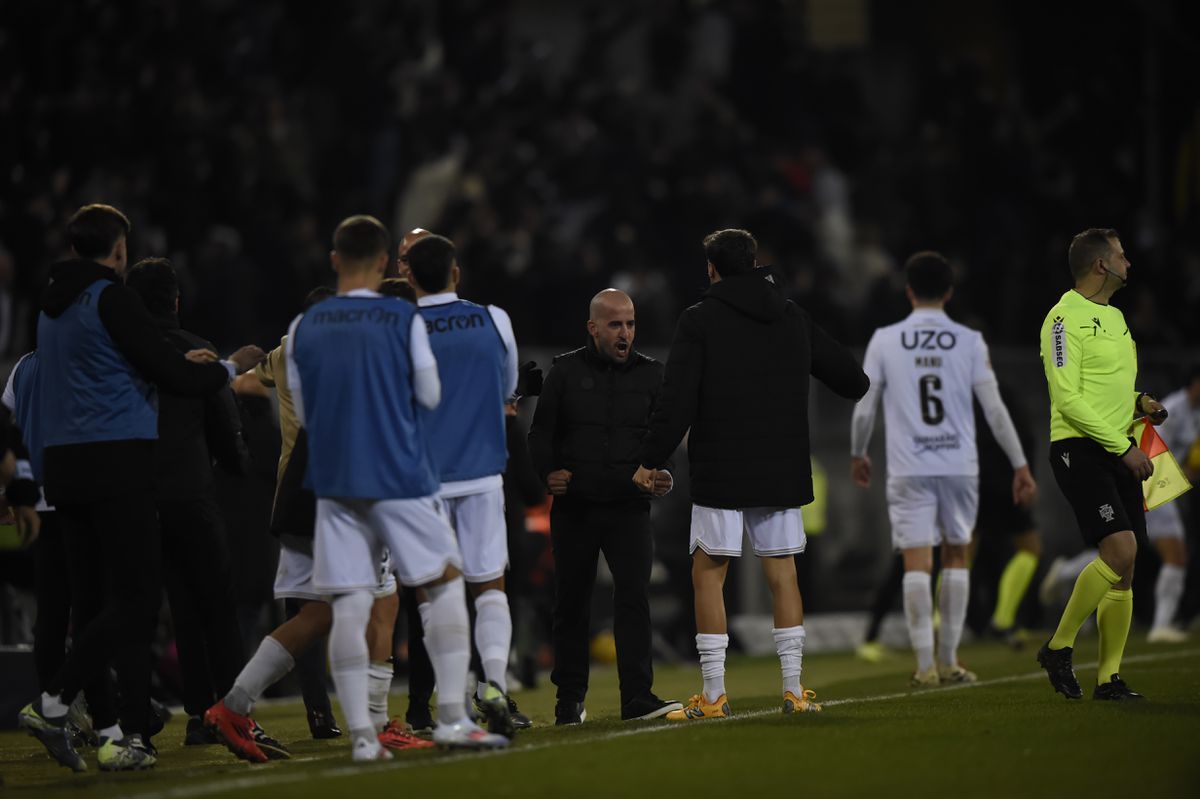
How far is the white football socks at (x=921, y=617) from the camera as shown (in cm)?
1197

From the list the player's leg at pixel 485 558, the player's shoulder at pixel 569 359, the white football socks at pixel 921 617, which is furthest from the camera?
the white football socks at pixel 921 617

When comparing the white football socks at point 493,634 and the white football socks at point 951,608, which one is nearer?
the white football socks at point 493,634

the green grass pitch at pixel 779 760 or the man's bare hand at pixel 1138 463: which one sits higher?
the man's bare hand at pixel 1138 463

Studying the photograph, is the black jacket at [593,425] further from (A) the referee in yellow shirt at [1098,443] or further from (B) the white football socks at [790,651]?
(A) the referee in yellow shirt at [1098,443]

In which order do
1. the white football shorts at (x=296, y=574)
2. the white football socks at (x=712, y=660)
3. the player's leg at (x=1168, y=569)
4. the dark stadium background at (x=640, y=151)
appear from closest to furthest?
the white football shorts at (x=296, y=574) < the white football socks at (x=712, y=660) < the player's leg at (x=1168, y=569) < the dark stadium background at (x=640, y=151)

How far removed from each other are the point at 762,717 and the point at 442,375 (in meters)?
2.44

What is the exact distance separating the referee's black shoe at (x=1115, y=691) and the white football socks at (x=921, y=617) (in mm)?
2045

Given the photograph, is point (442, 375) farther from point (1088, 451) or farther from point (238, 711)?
point (1088, 451)

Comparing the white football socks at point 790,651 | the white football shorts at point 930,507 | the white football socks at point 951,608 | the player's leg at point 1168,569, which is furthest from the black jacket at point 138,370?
the player's leg at point 1168,569

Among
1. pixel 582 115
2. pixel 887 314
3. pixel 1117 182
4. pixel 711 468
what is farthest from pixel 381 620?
pixel 1117 182

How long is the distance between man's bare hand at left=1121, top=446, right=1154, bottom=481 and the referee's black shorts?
0.39 feet

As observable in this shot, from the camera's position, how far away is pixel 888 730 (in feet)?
28.9

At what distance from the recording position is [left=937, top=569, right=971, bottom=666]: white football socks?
478 inches

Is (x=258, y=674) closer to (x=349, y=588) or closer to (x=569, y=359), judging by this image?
(x=349, y=588)
